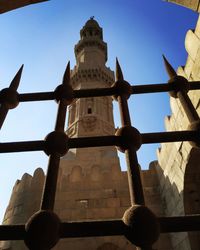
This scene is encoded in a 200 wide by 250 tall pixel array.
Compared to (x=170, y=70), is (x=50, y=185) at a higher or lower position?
lower

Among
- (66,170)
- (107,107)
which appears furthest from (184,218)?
(107,107)

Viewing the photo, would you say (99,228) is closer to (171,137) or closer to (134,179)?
(134,179)

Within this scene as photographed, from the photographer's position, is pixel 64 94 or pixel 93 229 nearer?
pixel 93 229

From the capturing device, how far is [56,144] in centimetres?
159

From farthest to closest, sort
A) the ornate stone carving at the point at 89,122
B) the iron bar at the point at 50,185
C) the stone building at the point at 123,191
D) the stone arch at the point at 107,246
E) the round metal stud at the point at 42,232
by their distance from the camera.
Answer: the ornate stone carving at the point at 89,122
the stone arch at the point at 107,246
the stone building at the point at 123,191
the iron bar at the point at 50,185
the round metal stud at the point at 42,232

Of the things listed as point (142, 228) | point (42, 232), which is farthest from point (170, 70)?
point (42, 232)

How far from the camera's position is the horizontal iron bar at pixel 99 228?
118 cm

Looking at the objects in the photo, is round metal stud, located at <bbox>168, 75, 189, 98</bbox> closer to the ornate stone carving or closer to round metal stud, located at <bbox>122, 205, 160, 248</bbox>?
round metal stud, located at <bbox>122, 205, 160, 248</bbox>

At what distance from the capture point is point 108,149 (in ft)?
36.5

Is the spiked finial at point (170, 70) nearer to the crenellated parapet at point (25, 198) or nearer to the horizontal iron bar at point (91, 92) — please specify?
the horizontal iron bar at point (91, 92)

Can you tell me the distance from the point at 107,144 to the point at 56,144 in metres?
0.40

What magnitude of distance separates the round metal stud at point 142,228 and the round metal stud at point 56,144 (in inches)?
27.5

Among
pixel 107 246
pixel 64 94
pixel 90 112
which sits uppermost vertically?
pixel 90 112

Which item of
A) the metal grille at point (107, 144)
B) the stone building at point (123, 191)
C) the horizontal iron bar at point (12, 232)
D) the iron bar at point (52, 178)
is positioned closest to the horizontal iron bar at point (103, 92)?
the metal grille at point (107, 144)
